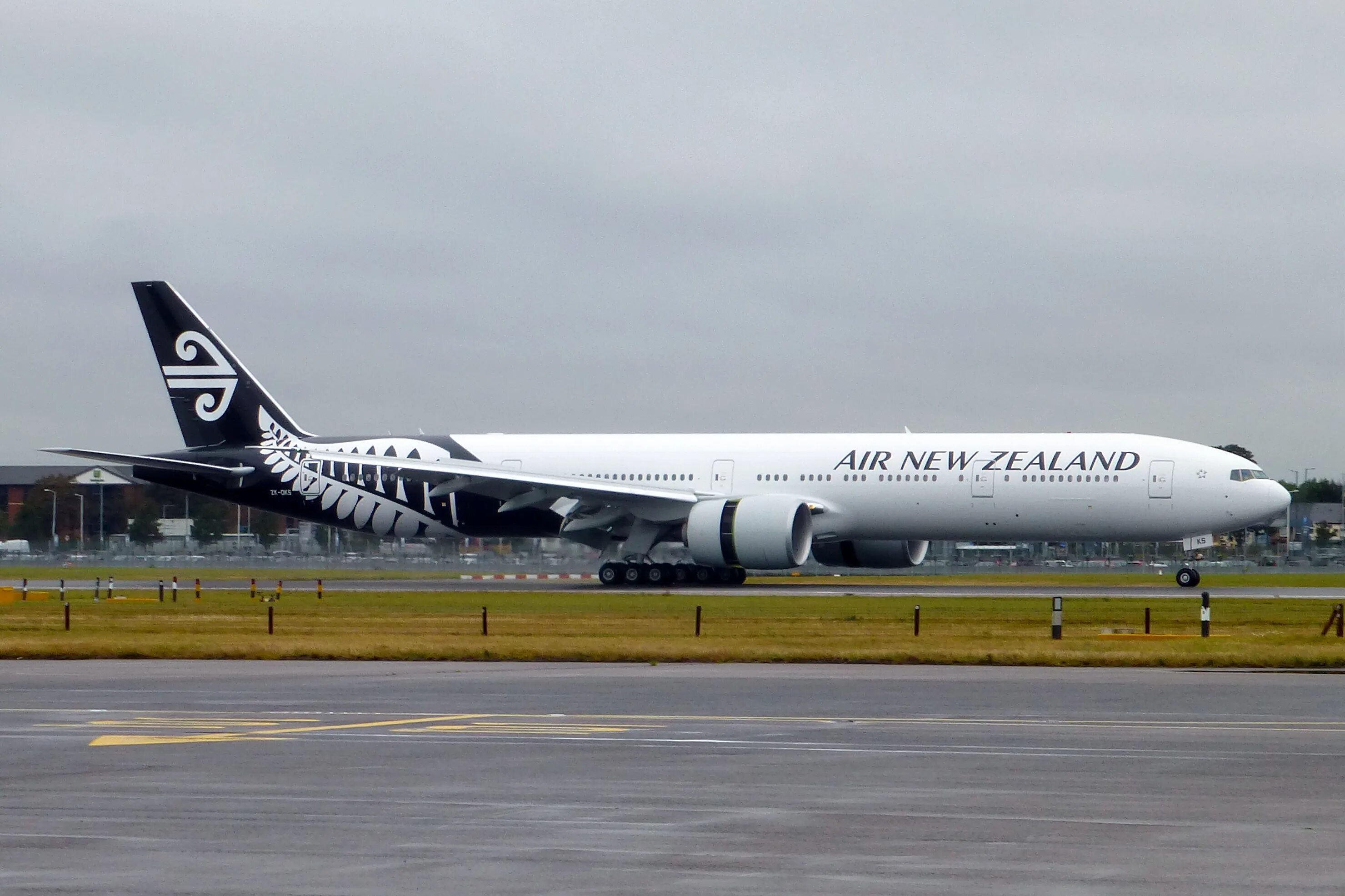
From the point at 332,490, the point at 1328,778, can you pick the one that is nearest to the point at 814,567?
the point at 332,490

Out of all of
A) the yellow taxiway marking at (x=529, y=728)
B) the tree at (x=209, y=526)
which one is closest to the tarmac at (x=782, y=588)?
the yellow taxiway marking at (x=529, y=728)

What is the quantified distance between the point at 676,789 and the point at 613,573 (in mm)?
39567

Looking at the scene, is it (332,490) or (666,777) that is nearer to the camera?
(666,777)

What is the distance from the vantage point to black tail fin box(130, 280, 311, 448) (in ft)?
185

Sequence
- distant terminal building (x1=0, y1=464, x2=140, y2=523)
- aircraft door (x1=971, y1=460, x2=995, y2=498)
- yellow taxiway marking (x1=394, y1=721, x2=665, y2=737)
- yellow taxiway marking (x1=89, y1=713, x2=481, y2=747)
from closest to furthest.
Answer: yellow taxiway marking (x1=89, y1=713, x2=481, y2=747) → yellow taxiway marking (x1=394, y1=721, x2=665, y2=737) → aircraft door (x1=971, y1=460, x2=995, y2=498) → distant terminal building (x1=0, y1=464, x2=140, y2=523)

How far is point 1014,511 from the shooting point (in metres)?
47.8

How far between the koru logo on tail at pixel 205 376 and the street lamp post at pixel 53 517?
4003 cm

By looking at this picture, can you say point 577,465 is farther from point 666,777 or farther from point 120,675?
point 666,777

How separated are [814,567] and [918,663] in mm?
41191

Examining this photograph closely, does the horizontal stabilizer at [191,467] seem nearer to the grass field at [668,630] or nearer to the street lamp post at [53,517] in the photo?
the grass field at [668,630]

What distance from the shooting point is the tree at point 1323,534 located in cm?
10500

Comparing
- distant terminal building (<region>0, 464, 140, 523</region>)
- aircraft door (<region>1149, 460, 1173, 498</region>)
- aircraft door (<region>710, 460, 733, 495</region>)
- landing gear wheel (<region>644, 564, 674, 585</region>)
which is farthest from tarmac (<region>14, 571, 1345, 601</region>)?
distant terminal building (<region>0, 464, 140, 523</region>)

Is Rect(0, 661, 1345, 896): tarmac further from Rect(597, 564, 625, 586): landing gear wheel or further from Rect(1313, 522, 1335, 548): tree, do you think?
Rect(1313, 522, 1335, 548): tree

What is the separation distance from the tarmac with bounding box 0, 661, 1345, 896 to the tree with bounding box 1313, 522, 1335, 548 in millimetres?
85673
